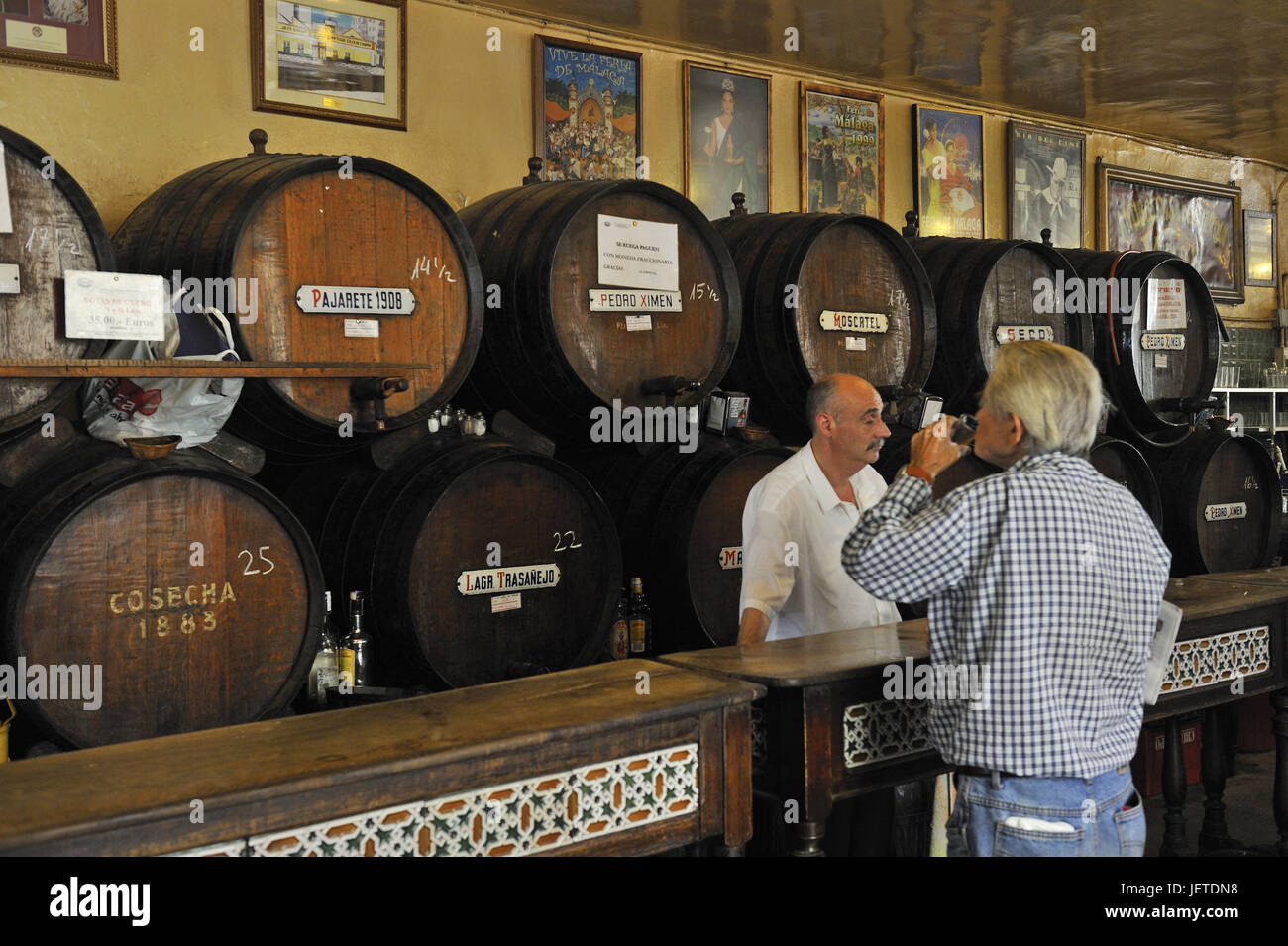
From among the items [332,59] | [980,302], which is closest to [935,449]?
[980,302]

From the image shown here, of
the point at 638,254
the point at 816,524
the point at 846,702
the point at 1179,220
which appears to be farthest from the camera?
the point at 1179,220

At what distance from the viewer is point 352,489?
3.28 meters

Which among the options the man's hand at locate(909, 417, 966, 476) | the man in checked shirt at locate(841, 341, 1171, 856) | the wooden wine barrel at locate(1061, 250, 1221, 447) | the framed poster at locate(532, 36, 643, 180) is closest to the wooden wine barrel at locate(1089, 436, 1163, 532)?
the wooden wine barrel at locate(1061, 250, 1221, 447)

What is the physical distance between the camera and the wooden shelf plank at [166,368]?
7.89 ft

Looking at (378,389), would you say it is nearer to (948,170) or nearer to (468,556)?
(468,556)

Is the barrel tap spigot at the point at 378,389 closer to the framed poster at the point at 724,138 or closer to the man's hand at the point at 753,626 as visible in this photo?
the man's hand at the point at 753,626

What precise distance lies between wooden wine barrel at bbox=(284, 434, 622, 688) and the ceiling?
82.1 inches

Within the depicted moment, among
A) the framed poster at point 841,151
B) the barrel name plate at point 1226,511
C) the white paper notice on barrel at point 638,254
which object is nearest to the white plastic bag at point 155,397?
the white paper notice on barrel at point 638,254

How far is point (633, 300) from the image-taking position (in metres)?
3.58

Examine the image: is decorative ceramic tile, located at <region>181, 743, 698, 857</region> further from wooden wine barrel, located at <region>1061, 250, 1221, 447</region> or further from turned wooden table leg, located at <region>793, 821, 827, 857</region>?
wooden wine barrel, located at <region>1061, 250, 1221, 447</region>

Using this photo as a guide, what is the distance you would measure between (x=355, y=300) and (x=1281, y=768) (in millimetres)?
2900

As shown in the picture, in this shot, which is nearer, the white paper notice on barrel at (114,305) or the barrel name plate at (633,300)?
the white paper notice on barrel at (114,305)

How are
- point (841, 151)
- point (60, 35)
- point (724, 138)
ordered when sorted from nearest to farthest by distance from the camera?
point (60, 35) → point (724, 138) → point (841, 151)

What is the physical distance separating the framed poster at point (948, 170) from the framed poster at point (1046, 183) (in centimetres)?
27
